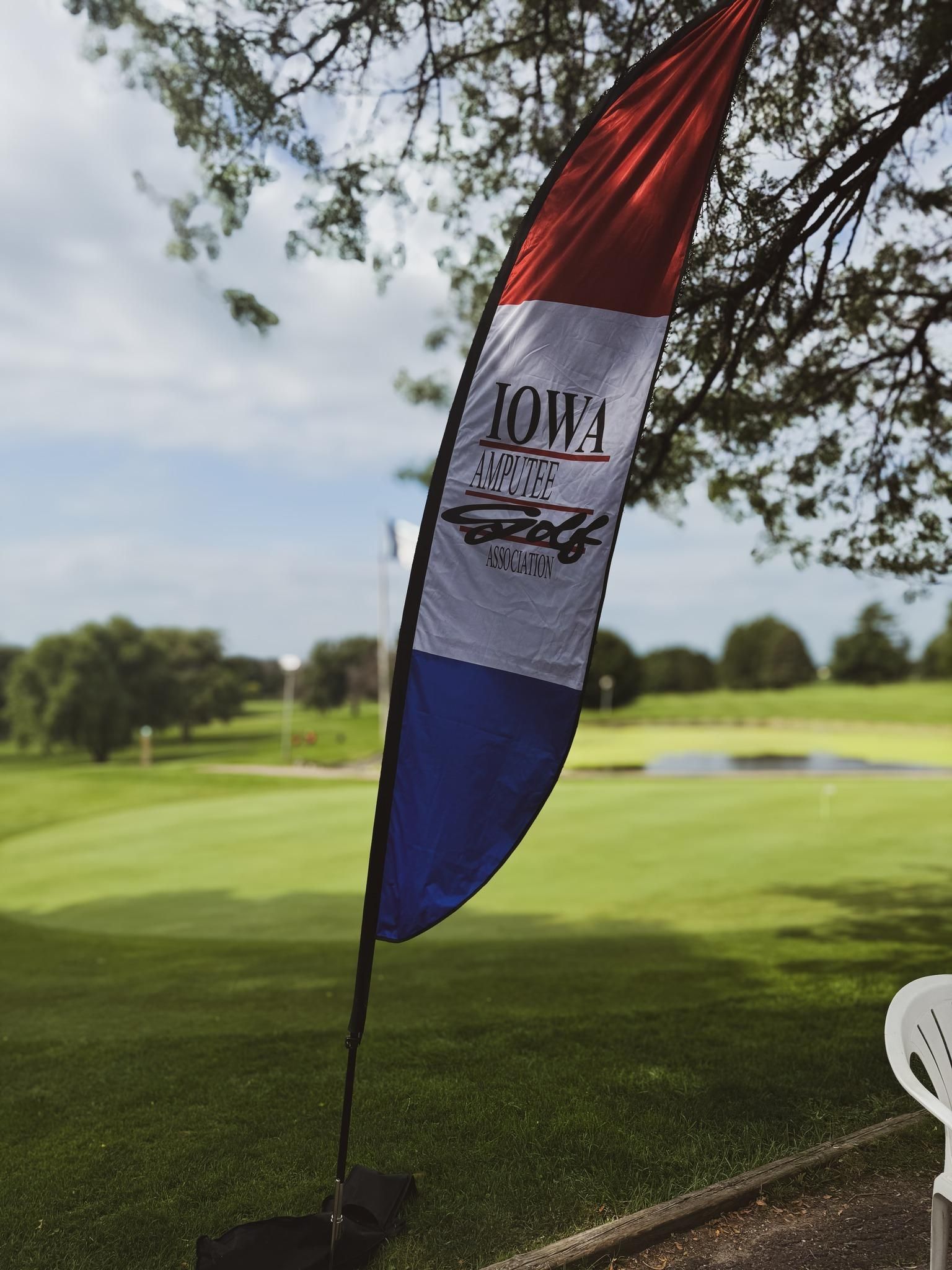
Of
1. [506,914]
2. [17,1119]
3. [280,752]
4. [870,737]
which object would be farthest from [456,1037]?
[870,737]

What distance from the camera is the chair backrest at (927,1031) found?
260 cm

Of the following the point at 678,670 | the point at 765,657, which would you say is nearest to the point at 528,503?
the point at 678,670

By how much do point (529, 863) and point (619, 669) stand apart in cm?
4863

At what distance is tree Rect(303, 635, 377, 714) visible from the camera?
5569 centimetres

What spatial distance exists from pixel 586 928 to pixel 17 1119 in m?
6.11

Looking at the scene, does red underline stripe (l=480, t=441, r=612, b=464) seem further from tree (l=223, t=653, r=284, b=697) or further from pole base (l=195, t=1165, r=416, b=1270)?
tree (l=223, t=653, r=284, b=697)

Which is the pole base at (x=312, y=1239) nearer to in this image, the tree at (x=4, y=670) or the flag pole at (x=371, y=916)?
the flag pole at (x=371, y=916)

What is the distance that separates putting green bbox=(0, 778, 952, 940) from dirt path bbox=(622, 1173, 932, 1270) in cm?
595

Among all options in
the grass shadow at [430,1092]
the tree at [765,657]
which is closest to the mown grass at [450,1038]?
the grass shadow at [430,1092]

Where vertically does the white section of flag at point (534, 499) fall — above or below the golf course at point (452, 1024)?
above

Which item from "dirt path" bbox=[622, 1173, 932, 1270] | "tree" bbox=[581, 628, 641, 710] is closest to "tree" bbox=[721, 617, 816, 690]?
"tree" bbox=[581, 628, 641, 710]

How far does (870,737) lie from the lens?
45.3m

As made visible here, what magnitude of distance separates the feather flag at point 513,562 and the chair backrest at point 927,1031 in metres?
1.18

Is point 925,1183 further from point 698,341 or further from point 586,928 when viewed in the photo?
point 586,928
